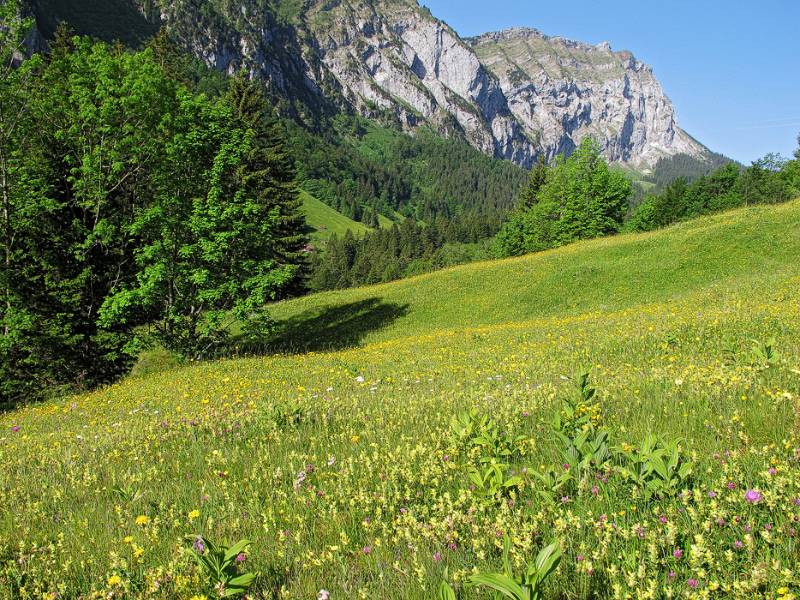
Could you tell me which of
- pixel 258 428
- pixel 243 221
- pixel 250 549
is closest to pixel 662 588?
pixel 250 549

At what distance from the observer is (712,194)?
9938cm

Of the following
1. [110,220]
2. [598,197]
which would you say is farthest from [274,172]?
[598,197]

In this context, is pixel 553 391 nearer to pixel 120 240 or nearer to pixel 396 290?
pixel 120 240

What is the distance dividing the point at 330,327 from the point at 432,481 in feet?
79.9

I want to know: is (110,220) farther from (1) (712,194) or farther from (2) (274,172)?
(1) (712,194)

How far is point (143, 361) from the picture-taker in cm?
2131

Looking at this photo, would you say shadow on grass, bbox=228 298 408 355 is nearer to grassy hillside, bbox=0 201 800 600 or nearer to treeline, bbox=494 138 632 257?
grassy hillside, bbox=0 201 800 600

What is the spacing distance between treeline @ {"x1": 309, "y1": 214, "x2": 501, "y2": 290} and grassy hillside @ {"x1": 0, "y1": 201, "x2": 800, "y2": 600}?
116143 millimetres

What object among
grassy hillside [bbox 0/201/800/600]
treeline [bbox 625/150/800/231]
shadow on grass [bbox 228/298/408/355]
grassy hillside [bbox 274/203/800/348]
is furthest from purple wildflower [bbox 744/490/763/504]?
treeline [bbox 625/150/800/231]

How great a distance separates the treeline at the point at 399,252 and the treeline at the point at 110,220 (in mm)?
103957

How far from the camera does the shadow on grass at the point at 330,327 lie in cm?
2399

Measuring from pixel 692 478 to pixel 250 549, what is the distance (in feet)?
10.7

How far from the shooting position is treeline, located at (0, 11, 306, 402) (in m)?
15.6

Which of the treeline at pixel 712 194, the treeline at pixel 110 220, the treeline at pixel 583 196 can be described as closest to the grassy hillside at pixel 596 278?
the treeline at pixel 110 220
